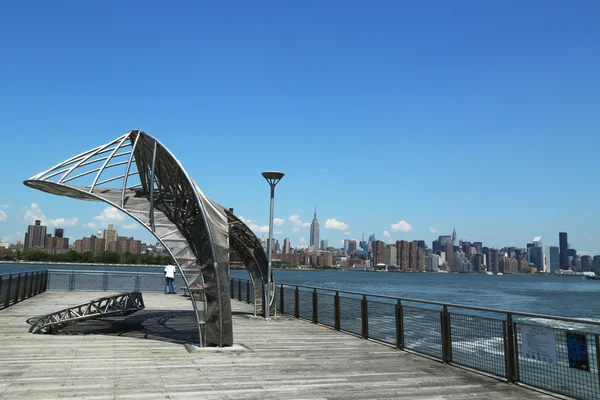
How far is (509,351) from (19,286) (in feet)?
61.3

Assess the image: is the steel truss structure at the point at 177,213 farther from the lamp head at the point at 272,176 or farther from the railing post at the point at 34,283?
the railing post at the point at 34,283

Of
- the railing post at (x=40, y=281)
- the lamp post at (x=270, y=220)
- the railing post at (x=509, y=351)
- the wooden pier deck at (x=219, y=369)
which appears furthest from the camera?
the railing post at (x=40, y=281)

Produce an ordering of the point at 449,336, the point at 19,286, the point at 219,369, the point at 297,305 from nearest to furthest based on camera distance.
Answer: the point at 219,369 → the point at 449,336 → the point at 297,305 → the point at 19,286

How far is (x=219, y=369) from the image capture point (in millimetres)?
8930

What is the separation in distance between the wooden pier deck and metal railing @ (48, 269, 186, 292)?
1404 centimetres

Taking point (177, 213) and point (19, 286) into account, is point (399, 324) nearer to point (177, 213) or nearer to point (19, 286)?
point (177, 213)

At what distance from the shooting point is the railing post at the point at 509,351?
8383 millimetres

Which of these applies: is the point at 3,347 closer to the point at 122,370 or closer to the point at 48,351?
the point at 48,351

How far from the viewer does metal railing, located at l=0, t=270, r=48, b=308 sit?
17.7 metres

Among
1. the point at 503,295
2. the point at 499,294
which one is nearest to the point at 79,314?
the point at 503,295

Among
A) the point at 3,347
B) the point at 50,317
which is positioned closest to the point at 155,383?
the point at 3,347

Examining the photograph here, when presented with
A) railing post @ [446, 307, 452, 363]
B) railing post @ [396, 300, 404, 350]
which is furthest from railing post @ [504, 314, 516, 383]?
railing post @ [396, 300, 404, 350]

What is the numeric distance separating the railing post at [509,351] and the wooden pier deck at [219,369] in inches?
7.9

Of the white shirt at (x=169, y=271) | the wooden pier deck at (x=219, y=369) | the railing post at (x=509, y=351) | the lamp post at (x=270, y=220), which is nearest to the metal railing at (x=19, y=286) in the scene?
the wooden pier deck at (x=219, y=369)
